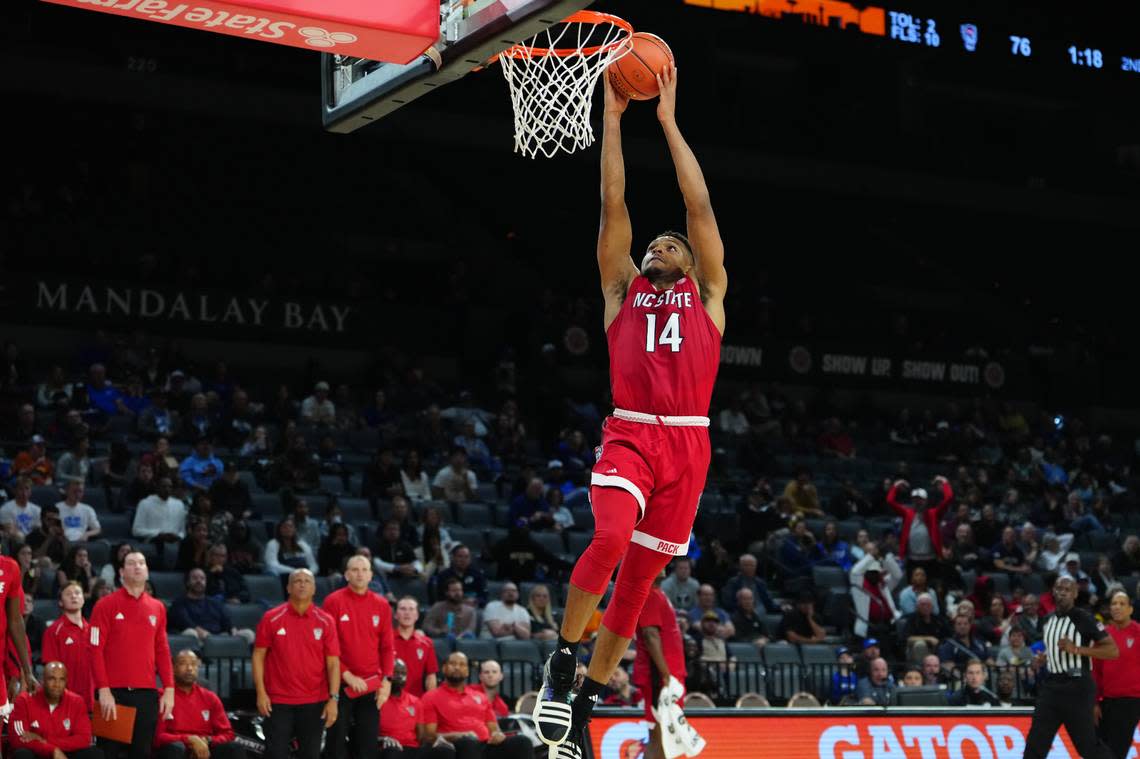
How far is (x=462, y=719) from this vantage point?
1312 centimetres

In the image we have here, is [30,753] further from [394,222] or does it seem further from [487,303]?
[394,222]

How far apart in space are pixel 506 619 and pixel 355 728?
126 inches

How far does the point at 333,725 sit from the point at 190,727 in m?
1.17

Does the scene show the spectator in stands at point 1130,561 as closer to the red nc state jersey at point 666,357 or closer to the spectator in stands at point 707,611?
the spectator in stands at point 707,611

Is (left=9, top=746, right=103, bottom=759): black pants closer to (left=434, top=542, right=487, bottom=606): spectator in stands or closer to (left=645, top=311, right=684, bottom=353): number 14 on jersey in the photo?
(left=434, top=542, right=487, bottom=606): spectator in stands

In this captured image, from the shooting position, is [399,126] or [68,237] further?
[399,126]

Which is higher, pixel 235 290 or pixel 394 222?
pixel 394 222

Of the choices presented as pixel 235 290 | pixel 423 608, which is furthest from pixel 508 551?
pixel 235 290

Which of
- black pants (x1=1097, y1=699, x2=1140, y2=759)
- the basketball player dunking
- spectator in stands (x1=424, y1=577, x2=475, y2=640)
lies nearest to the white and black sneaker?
the basketball player dunking

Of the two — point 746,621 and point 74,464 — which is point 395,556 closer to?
point 74,464

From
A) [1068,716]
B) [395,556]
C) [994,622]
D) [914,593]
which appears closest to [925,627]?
[914,593]

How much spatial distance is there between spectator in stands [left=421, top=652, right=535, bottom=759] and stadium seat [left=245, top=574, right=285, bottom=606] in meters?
2.96

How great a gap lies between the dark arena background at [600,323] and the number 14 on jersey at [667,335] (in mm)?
6561

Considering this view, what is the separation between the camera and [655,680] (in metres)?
11.3
